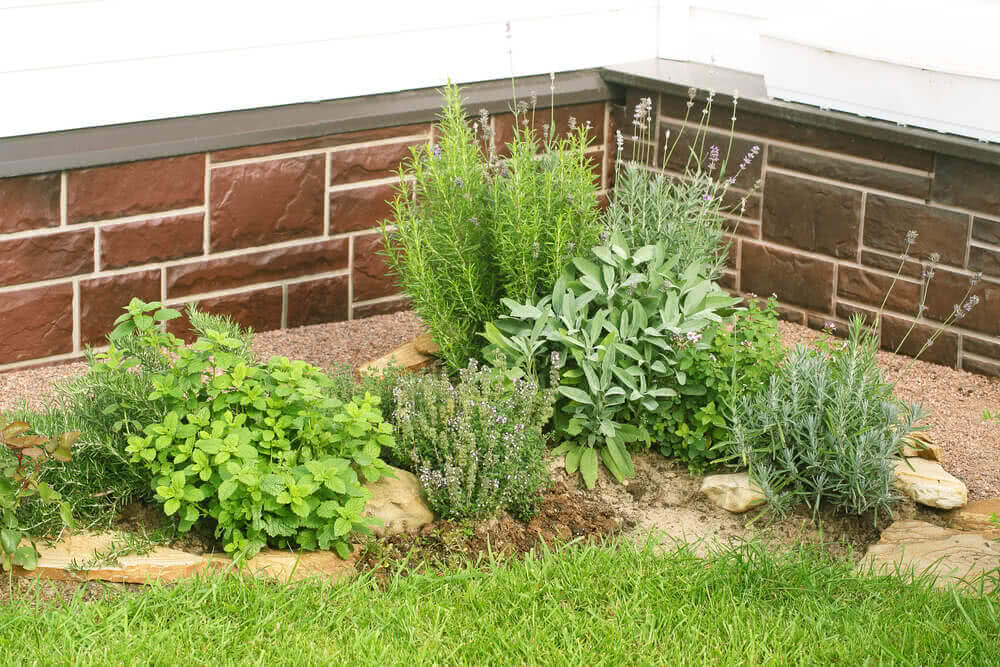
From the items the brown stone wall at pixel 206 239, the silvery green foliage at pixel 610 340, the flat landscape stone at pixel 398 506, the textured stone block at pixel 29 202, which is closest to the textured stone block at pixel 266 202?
the brown stone wall at pixel 206 239

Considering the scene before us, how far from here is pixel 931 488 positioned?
141 inches

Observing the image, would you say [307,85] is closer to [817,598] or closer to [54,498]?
[54,498]

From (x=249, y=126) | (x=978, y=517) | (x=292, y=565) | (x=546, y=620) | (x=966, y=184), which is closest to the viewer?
(x=546, y=620)

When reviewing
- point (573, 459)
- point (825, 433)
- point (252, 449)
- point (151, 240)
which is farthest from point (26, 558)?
point (825, 433)

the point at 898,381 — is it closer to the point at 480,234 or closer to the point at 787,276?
the point at 787,276

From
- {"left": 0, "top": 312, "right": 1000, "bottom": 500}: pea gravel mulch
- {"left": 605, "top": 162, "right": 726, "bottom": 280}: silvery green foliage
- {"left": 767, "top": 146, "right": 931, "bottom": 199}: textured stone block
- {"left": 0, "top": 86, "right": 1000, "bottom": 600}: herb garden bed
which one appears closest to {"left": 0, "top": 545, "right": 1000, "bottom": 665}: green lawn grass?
{"left": 0, "top": 86, "right": 1000, "bottom": 600}: herb garden bed

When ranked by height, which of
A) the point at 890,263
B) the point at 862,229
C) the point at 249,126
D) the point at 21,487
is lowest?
the point at 21,487

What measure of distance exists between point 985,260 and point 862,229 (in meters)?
0.51

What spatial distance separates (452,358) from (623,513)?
78cm

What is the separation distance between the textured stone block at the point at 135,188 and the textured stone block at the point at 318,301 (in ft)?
1.79

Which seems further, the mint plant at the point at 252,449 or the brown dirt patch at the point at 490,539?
the brown dirt patch at the point at 490,539

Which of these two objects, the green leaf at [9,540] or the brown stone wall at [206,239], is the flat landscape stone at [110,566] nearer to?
the green leaf at [9,540]

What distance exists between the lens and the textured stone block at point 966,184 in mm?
4430

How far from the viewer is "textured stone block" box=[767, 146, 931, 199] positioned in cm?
464
